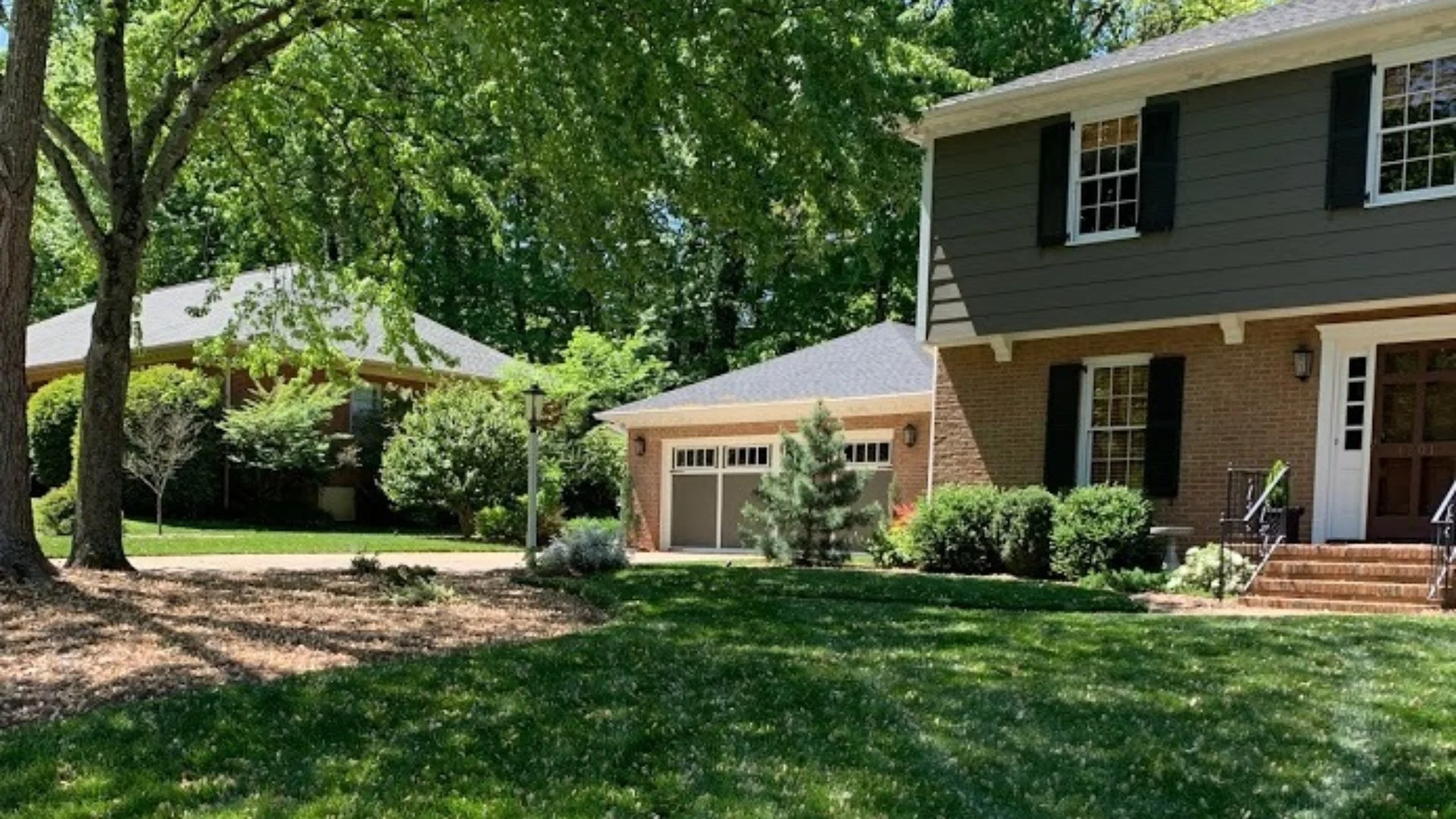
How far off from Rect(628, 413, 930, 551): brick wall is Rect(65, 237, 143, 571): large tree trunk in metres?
10.2

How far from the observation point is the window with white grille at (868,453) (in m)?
18.6

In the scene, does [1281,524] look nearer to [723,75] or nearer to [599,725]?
[723,75]

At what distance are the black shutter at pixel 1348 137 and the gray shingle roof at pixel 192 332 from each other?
17.9 metres

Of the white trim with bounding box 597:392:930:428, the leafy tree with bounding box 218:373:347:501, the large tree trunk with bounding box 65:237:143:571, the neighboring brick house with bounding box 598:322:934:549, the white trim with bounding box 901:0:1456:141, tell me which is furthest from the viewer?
the leafy tree with bounding box 218:373:347:501

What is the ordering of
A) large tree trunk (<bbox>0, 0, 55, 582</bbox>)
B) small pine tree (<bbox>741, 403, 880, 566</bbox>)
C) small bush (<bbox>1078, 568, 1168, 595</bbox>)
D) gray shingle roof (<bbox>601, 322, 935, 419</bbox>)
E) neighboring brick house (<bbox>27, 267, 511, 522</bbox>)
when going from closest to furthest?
1. large tree trunk (<bbox>0, 0, 55, 582</bbox>)
2. small bush (<bbox>1078, 568, 1168, 595</bbox>)
3. small pine tree (<bbox>741, 403, 880, 566</bbox>)
4. gray shingle roof (<bbox>601, 322, 935, 419</bbox>)
5. neighboring brick house (<bbox>27, 267, 511, 522</bbox>)

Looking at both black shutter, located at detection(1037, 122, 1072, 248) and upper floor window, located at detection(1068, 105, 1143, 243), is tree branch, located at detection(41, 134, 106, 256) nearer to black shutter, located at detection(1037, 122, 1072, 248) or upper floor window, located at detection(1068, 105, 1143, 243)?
black shutter, located at detection(1037, 122, 1072, 248)

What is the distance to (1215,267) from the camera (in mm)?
12664

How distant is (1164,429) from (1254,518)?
Answer: 1590 mm

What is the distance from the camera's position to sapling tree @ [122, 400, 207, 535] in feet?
64.9

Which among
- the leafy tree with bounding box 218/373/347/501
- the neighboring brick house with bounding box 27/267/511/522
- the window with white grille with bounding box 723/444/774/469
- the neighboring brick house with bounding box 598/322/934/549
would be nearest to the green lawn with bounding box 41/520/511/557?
the leafy tree with bounding box 218/373/347/501

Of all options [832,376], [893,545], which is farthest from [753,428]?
[893,545]

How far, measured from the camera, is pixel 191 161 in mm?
14117

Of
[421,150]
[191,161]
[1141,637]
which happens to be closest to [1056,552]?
[1141,637]

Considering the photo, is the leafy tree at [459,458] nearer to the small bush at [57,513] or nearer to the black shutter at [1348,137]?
the small bush at [57,513]
